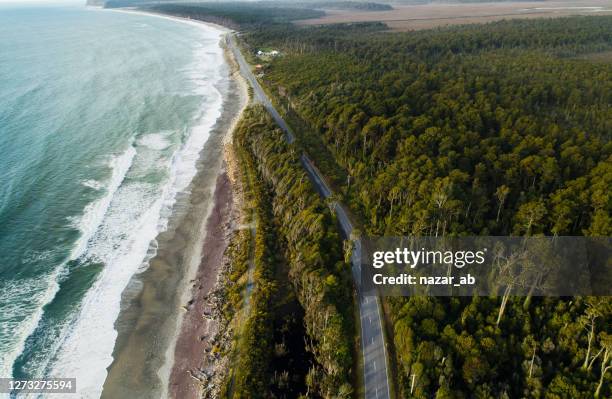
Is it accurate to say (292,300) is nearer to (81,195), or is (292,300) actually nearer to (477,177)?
(477,177)

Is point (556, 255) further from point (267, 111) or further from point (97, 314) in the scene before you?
point (267, 111)

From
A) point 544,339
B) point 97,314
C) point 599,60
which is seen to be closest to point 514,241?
point 544,339

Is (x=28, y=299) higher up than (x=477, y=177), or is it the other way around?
(x=477, y=177)

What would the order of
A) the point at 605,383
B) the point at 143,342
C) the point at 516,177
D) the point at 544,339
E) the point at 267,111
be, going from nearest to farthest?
the point at 605,383
the point at 544,339
the point at 143,342
the point at 516,177
the point at 267,111

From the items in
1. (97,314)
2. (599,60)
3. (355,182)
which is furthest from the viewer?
(599,60)

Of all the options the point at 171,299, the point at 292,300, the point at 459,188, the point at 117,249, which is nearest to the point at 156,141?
the point at 117,249

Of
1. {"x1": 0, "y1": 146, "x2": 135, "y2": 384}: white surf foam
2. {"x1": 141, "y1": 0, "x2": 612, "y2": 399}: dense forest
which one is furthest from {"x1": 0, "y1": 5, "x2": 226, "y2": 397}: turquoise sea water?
{"x1": 141, "y1": 0, "x2": 612, "y2": 399}: dense forest
